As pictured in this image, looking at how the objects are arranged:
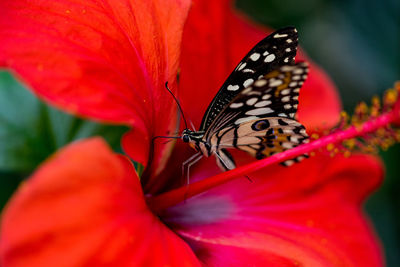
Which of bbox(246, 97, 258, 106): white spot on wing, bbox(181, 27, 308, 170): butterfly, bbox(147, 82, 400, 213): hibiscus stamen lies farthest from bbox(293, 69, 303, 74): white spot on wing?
bbox(147, 82, 400, 213): hibiscus stamen

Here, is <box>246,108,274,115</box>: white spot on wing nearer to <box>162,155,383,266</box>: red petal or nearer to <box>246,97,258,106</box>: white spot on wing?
<box>246,97,258,106</box>: white spot on wing

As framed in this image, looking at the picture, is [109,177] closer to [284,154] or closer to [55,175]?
[55,175]

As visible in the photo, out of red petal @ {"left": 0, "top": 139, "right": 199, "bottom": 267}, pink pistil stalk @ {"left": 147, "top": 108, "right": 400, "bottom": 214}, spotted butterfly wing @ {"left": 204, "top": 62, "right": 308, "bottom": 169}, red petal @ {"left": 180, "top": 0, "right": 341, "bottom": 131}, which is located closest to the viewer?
red petal @ {"left": 0, "top": 139, "right": 199, "bottom": 267}

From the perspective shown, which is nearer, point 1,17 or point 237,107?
point 1,17

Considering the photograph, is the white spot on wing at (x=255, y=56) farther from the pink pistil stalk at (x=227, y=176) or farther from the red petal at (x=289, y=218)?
the red petal at (x=289, y=218)

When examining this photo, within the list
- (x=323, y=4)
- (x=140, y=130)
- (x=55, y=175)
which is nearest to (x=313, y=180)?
(x=140, y=130)
